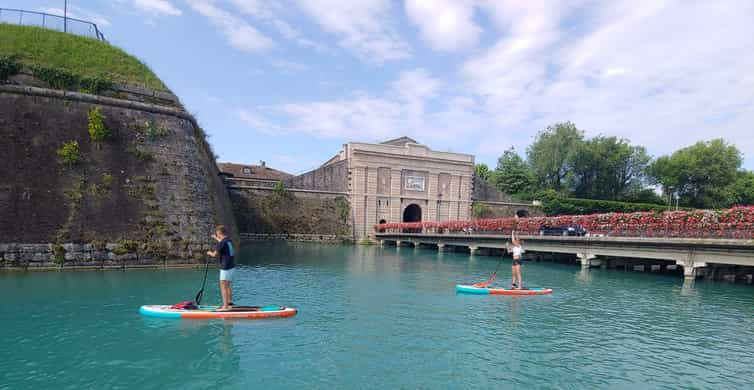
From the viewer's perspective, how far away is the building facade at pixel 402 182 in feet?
161

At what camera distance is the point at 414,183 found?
51594mm

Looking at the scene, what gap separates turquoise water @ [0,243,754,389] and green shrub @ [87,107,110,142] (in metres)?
7.16

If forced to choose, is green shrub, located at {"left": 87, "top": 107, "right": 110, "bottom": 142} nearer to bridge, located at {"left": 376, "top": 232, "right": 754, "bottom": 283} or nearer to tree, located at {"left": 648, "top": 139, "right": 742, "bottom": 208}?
bridge, located at {"left": 376, "top": 232, "right": 754, "bottom": 283}

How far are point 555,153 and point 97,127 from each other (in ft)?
200

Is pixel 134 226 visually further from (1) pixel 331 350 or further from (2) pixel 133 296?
(1) pixel 331 350

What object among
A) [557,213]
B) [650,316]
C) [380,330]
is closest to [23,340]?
[380,330]

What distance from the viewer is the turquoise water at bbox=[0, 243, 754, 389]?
766 cm

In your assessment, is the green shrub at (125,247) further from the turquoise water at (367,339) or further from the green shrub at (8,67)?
the green shrub at (8,67)

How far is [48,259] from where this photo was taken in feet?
56.7

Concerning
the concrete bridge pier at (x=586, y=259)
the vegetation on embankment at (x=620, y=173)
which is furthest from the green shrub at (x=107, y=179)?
the vegetation on embankment at (x=620, y=173)

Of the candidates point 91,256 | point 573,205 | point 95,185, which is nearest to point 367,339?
point 91,256

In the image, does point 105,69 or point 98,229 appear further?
point 105,69

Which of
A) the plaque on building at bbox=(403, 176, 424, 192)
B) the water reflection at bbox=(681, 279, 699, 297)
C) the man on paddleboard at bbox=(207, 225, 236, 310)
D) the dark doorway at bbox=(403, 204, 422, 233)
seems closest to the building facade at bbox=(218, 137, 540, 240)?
the plaque on building at bbox=(403, 176, 424, 192)

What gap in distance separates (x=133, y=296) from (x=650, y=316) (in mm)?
15428
